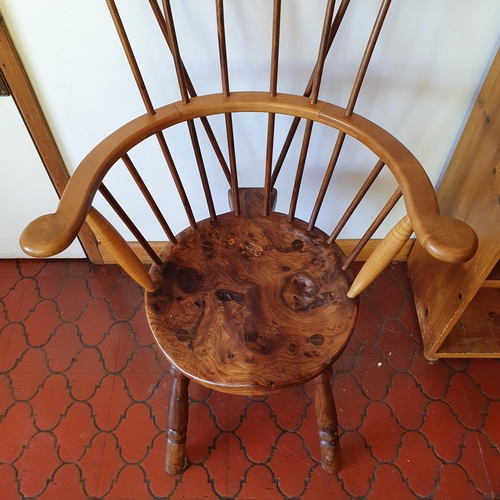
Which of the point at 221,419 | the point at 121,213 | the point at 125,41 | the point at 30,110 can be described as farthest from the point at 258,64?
the point at 221,419

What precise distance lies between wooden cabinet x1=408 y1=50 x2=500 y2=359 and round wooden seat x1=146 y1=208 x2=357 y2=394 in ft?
1.05

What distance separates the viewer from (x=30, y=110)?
1.06 m

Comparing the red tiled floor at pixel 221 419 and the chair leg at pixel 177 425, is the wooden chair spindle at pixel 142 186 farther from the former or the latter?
the red tiled floor at pixel 221 419

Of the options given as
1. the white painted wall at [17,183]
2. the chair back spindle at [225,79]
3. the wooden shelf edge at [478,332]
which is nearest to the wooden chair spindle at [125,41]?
the chair back spindle at [225,79]

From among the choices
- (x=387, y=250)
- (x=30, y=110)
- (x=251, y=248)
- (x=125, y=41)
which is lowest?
(x=251, y=248)

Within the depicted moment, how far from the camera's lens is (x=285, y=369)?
838mm

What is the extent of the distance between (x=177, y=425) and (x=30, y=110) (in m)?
0.81

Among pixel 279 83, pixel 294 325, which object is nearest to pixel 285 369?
pixel 294 325

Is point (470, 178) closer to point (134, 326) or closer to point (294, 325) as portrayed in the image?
point (294, 325)

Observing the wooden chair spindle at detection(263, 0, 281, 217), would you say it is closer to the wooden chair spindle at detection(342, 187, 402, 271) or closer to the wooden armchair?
the wooden armchair

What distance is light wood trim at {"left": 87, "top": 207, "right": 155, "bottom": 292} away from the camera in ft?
2.48

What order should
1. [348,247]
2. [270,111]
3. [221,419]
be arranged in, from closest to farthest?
1. [270,111]
2. [221,419]
3. [348,247]

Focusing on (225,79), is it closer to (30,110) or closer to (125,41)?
(125,41)

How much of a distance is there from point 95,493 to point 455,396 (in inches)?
38.5
